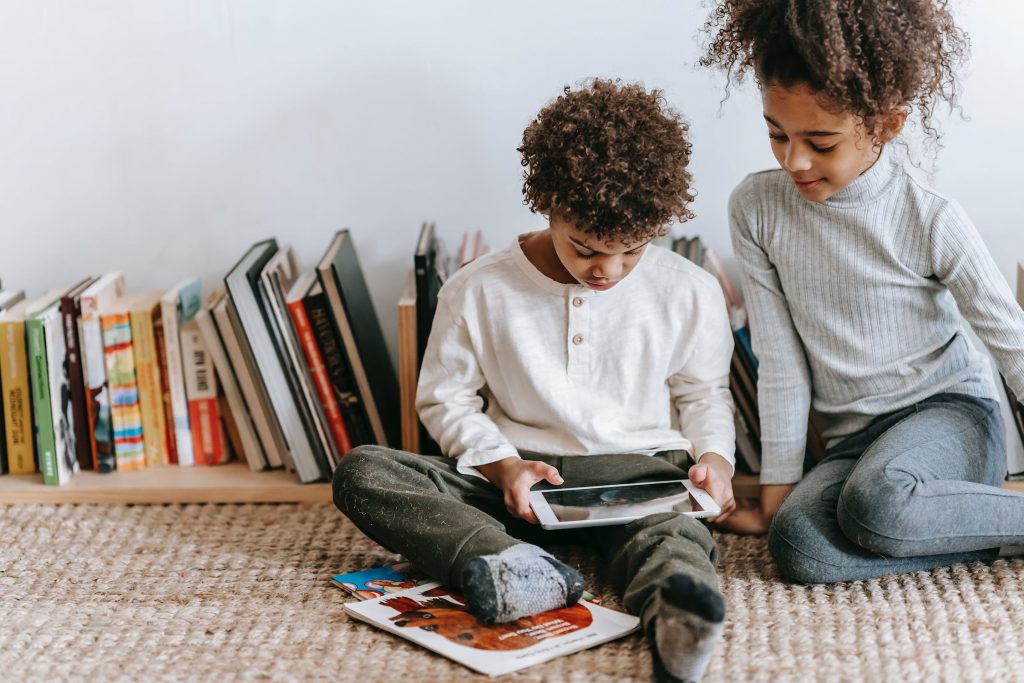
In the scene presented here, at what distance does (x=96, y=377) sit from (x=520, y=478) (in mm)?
623

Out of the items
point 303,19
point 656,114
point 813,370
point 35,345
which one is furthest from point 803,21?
point 35,345

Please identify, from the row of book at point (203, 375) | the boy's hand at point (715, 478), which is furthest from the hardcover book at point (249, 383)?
the boy's hand at point (715, 478)

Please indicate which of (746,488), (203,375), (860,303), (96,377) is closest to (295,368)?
(203,375)

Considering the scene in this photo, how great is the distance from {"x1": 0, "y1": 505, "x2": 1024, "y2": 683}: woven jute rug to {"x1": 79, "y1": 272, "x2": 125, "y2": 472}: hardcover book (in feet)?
0.52

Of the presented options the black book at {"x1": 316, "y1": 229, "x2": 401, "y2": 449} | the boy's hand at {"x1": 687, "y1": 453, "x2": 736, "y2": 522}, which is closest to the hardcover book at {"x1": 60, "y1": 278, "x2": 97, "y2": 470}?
the black book at {"x1": 316, "y1": 229, "x2": 401, "y2": 449}

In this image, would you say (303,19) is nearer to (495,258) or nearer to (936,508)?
(495,258)

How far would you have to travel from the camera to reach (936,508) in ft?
3.42

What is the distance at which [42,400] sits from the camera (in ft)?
4.47

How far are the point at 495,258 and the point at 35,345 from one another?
1.98 feet

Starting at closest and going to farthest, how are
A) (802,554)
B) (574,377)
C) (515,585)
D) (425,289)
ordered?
(515,585) < (802,554) < (574,377) < (425,289)

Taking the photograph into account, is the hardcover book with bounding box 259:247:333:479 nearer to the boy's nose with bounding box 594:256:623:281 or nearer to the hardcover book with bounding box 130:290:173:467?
the hardcover book with bounding box 130:290:173:467

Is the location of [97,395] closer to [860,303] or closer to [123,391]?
[123,391]

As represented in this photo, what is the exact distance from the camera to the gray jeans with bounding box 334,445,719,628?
989mm

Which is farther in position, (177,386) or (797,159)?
(177,386)
